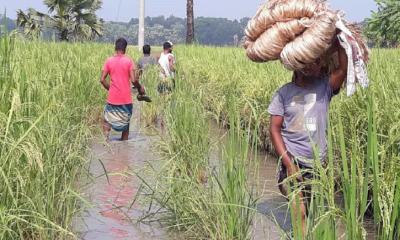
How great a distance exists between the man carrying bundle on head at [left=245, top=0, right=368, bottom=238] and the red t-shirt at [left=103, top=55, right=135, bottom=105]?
16.2ft

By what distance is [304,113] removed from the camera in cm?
394

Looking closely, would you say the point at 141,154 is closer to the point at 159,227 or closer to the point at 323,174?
the point at 159,227

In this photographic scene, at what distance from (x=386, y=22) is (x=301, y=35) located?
46.5 ft

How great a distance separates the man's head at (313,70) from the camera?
3.87 meters

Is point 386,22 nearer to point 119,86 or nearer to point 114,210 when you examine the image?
point 119,86

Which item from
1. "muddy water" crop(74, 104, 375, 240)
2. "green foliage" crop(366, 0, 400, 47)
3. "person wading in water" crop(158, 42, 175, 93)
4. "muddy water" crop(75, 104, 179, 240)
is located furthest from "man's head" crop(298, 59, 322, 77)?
"green foliage" crop(366, 0, 400, 47)

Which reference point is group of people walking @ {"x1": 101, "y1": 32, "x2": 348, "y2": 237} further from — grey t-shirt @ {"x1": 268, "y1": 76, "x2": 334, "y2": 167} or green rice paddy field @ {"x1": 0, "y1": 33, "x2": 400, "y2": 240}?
green rice paddy field @ {"x1": 0, "y1": 33, "x2": 400, "y2": 240}

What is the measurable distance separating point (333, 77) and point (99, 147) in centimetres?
531

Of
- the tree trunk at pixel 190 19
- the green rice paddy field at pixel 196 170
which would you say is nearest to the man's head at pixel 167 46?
the green rice paddy field at pixel 196 170

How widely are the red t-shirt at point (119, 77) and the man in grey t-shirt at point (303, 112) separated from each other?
505 centimetres

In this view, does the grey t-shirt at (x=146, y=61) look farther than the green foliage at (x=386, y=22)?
No

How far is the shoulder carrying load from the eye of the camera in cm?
366

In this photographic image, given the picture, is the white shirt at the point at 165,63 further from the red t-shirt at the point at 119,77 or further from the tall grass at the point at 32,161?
the tall grass at the point at 32,161

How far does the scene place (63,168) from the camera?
4270 mm
